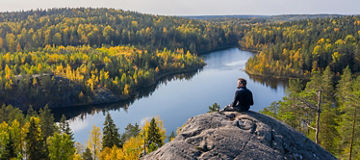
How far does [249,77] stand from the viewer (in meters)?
140

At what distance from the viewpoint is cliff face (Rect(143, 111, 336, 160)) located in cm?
1223

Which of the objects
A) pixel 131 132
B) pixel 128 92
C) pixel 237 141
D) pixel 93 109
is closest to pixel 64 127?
pixel 131 132

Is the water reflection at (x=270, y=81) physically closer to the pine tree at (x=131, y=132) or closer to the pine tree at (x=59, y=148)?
the pine tree at (x=131, y=132)

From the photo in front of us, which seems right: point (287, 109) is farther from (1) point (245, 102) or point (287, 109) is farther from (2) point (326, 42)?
(2) point (326, 42)

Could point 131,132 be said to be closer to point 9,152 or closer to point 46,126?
point 46,126

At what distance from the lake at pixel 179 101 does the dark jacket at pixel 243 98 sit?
61.8 meters

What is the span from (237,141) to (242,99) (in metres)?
2.84

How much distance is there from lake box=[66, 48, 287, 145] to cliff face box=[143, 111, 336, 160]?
6237cm

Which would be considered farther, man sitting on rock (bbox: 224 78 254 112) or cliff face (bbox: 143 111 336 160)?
man sitting on rock (bbox: 224 78 254 112)

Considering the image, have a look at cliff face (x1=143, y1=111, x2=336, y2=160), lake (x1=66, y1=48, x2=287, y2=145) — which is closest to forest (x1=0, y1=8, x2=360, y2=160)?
lake (x1=66, y1=48, x2=287, y2=145)

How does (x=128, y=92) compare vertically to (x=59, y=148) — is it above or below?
below

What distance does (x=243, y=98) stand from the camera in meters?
14.8

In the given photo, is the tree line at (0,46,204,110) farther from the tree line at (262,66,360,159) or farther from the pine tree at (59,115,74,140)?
the tree line at (262,66,360,159)

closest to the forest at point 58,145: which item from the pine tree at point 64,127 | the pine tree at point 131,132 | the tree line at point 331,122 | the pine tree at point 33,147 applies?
the pine tree at point 33,147
